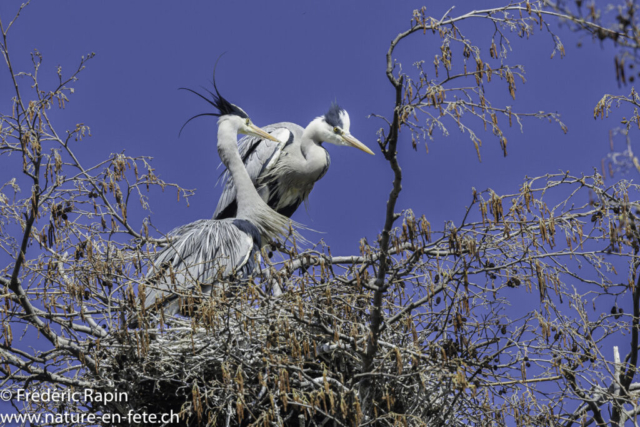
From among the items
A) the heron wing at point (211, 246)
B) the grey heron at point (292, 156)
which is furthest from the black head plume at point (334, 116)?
the heron wing at point (211, 246)

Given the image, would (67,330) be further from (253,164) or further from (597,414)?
(253,164)

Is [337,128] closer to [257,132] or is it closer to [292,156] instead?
[292,156]

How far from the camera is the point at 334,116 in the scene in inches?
354

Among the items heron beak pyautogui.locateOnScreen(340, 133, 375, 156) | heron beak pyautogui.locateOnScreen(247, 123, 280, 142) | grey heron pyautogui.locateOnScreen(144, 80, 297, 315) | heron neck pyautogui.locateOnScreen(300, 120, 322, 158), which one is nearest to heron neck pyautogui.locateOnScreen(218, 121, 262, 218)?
grey heron pyautogui.locateOnScreen(144, 80, 297, 315)

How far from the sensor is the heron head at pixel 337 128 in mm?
8961

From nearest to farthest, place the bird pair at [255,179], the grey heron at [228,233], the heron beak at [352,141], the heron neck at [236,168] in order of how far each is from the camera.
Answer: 1. the grey heron at [228,233]
2. the bird pair at [255,179]
3. the heron neck at [236,168]
4. the heron beak at [352,141]

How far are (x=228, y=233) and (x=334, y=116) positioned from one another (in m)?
2.46

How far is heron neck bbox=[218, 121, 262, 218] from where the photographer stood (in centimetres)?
795

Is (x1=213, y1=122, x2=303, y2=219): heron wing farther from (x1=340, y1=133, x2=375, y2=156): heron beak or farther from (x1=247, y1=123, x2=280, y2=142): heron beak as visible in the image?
(x1=340, y1=133, x2=375, y2=156): heron beak

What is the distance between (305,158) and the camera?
9.26 meters

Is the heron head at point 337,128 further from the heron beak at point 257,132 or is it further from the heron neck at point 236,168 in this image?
the heron neck at point 236,168

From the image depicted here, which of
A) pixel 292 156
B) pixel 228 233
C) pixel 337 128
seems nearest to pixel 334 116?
pixel 337 128

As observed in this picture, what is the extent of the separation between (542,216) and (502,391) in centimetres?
149

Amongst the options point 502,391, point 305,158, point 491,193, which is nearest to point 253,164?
point 305,158
